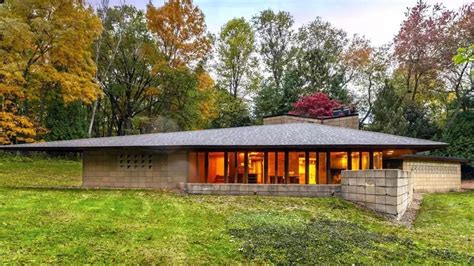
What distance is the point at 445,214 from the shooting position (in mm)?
11297

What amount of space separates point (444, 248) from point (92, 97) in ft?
60.4

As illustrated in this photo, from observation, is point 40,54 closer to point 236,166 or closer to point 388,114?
point 236,166

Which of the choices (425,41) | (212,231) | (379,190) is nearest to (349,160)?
(379,190)

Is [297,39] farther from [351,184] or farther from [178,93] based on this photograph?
[351,184]

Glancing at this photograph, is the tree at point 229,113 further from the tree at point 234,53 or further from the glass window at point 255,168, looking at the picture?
the glass window at point 255,168

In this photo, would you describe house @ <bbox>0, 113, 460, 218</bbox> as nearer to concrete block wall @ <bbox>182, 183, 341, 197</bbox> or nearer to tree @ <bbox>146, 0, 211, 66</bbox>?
concrete block wall @ <bbox>182, 183, 341, 197</bbox>

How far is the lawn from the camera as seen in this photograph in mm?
5770

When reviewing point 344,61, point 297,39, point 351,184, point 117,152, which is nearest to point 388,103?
point 344,61

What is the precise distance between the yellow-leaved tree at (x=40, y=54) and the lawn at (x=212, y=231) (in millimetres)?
8483

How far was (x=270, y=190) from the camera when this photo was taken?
12.4 m

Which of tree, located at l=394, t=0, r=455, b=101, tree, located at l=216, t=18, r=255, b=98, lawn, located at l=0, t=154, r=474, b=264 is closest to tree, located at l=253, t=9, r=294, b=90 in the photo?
tree, located at l=216, t=18, r=255, b=98

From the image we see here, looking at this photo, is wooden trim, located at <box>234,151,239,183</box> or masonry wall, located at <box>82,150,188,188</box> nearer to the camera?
masonry wall, located at <box>82,150,188,188</box>

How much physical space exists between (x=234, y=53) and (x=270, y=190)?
943 inches

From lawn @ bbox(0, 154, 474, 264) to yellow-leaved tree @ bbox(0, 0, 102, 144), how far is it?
848 cm
